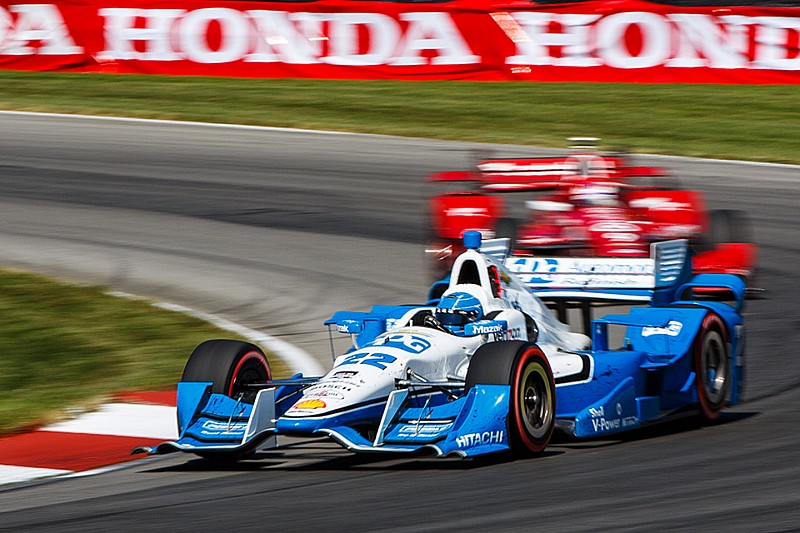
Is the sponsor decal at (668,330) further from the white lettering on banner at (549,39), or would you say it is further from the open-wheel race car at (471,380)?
the white lettering on banner at (549,39)

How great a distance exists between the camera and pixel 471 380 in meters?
7.12

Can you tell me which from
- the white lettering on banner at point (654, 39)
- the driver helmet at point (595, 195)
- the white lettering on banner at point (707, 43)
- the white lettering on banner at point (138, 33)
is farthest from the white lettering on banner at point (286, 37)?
the driver helmet at point (595, 195)

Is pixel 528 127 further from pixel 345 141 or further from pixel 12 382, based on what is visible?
pixel 12 382

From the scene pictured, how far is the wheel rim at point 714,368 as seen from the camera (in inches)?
336

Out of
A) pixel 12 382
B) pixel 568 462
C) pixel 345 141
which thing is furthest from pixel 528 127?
pixel 568 462

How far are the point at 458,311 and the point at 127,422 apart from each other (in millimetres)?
2121

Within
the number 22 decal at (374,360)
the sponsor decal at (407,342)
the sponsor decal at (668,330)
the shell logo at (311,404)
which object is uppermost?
the sponsor decal at (407,342)

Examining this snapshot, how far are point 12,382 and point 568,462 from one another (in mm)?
4100

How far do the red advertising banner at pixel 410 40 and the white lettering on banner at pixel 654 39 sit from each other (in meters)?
0.02

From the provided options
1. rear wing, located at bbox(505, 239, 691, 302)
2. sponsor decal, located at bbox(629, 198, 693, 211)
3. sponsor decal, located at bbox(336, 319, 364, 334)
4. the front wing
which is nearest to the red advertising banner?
sponsor decal, located at bbox(629, 198, 693, 211)

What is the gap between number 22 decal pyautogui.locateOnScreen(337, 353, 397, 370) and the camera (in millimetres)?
7215

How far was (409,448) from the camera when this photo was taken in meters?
6.79

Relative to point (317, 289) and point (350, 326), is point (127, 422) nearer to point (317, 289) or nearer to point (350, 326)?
point (350, 326)

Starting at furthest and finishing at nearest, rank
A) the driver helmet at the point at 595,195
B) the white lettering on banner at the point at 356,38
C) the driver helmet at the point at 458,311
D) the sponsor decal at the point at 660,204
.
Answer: the white lettering on banner at the point at 356,38, the sponsor decal at the point at 660,204, the driver helmet at the point at 595,195, the driver helmet at the point at 458,311
